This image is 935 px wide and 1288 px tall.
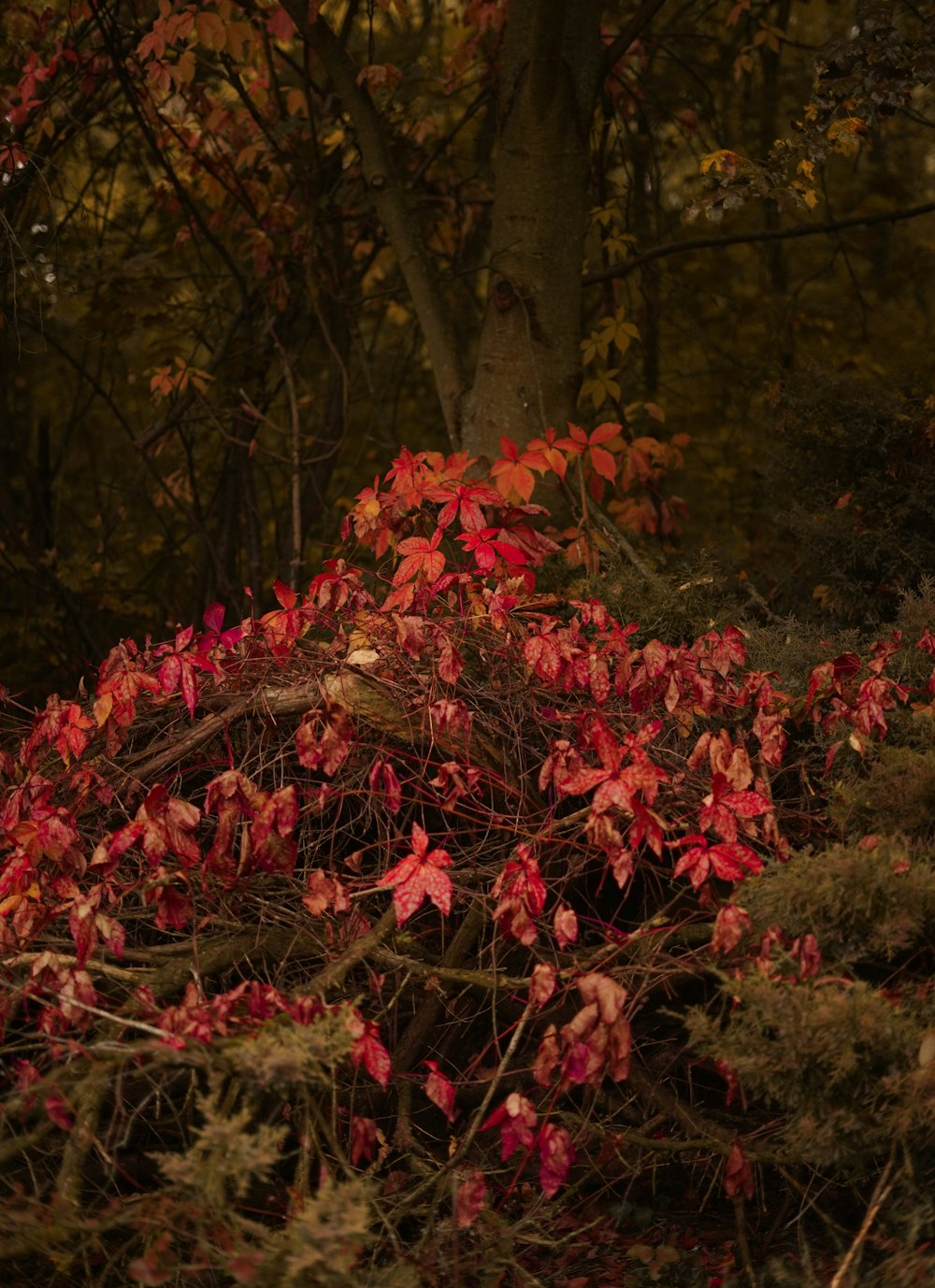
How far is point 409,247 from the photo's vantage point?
4.66 metres

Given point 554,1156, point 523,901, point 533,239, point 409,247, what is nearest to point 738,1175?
point 554,1156

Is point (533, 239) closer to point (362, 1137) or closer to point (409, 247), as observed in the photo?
point (409, 247)

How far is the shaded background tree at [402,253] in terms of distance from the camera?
4.42 meters

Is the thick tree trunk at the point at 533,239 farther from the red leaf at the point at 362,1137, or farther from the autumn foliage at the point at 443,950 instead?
the red leaf at the point at 362,1137

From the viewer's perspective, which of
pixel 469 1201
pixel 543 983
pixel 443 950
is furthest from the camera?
pixel 443 950

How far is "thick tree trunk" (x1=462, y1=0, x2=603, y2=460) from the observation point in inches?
173

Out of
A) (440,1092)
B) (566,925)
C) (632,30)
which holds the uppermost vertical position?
(632,30)

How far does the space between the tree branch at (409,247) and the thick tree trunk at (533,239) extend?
6.0 inches

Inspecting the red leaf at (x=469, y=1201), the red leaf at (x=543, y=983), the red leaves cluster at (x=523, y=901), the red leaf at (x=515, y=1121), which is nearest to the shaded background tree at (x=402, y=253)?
the red leaves cluster at (x=523, y=901)

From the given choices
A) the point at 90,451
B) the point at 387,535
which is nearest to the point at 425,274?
the point at 387,535

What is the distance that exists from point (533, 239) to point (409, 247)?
523mm

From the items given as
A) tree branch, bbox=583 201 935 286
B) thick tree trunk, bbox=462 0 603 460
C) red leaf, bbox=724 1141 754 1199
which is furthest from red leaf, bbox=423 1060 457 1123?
tree branch, bbox=583 201 935 286

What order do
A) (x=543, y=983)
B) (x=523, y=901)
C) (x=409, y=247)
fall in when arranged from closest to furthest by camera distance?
(x=543, y=983)
(x=523, y=901)
(x=409, y=247)

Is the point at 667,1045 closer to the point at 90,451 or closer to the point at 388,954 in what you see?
the point at 388,954
